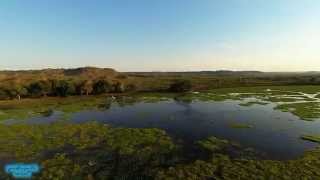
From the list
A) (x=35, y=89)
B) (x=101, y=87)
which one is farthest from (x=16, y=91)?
(x=101, y=87)

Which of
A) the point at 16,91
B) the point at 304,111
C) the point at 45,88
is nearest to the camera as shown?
the point at 304,111

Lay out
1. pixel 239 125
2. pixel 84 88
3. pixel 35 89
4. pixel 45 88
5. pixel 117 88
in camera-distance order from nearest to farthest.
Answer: pixel 239 125, pixel 35 89, pixel 45 88, pixel 84 88, pixel 117 88

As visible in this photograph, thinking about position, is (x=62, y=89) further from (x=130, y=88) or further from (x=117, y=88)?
(x=130, y=88)

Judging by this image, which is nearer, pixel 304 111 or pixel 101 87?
pixel 304 111

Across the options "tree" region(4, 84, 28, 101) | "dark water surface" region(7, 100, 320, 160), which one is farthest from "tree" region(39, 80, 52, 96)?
"dark water surface" region(7, 100, 320, 160)

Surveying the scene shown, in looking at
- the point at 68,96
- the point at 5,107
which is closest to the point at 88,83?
the point at 68,96

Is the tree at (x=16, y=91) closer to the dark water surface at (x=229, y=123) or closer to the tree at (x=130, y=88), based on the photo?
the tree at (x=130, y=88)

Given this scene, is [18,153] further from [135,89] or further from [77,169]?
[135,89]

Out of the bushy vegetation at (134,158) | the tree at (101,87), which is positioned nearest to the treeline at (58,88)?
the tree at (101,87)
